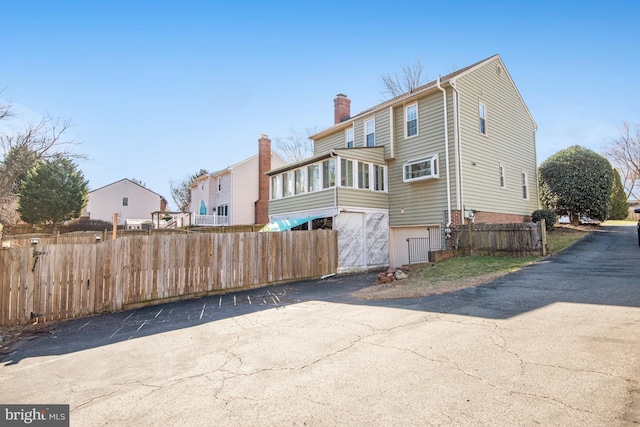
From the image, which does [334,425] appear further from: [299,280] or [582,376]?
[299,280]

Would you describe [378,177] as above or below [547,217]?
above

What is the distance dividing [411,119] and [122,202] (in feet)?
134

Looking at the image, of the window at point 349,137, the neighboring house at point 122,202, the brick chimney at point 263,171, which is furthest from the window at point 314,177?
the neighboring house at point 122,202

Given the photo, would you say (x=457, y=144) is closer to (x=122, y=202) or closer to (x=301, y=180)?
(x=301, y=180)

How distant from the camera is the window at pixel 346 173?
15.9 meters

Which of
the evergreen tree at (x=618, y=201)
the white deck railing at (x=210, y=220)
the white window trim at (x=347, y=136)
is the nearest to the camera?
the white window trim at (x=347, y=136)

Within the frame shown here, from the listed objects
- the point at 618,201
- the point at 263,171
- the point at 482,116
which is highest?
the point at 482,116

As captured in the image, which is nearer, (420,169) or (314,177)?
(420,169)

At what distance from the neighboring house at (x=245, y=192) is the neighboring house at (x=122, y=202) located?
16854 mm

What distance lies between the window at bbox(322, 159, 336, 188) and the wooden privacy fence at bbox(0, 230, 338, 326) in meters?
3.82

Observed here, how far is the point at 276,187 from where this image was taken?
20.6 m

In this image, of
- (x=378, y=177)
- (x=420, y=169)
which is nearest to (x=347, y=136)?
(x=378, y=177)

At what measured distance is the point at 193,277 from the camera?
9.85 metres

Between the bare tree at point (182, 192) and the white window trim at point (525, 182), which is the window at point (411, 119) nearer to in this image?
the white window trim at point (525, 182)
